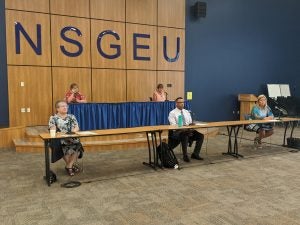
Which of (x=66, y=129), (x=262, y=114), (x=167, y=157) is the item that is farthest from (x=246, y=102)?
(x=66, y=129)

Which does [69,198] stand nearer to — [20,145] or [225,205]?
[225,205]

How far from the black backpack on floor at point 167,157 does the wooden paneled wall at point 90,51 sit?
376 centimetres

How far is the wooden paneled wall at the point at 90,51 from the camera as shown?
7.14m

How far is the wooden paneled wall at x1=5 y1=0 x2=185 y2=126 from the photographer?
7.14 meters

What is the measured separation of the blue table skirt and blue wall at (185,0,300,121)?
7.98 feet

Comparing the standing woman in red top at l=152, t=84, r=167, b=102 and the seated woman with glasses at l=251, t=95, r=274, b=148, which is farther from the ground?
the standing woman in red top at l=152, t=84, r=167, b=102

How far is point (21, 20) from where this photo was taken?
23.1 feet

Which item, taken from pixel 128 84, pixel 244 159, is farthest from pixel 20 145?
pixel 244 159

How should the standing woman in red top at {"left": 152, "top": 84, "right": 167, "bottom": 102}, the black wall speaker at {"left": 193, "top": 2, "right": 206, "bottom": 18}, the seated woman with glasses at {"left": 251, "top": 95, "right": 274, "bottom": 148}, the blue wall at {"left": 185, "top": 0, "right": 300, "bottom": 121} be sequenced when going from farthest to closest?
the blue wall at {"left": 185, "top": 0, "right": 300, "bottom": 121}
the black wall speaker at {"left": 193, "top": 2, "right": 206, "bottom": 18}
the standing woman in red top at {"left": 152, "top": 84, "right": 167, "bottom": 102}
the seated woman with glasses at {"left": 251, "top": 95, "right": 274, "bottom": 148}

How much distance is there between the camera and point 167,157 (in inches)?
188

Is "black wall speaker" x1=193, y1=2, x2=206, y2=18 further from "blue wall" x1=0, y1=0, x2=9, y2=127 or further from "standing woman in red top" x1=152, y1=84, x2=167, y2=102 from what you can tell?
"blue wall" x1=0, y1=0, x2=9, y2=127

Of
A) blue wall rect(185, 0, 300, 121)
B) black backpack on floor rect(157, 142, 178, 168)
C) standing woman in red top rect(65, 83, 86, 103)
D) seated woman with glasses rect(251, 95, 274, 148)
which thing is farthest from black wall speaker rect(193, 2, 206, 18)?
black backpack on floor rect(157, 142, 178, 168)

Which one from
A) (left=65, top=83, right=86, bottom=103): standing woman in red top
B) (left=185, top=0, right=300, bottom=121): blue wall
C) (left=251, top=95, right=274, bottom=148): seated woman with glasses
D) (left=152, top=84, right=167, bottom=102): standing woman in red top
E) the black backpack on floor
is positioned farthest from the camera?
(left=185, top=0, right=300, bottom=121): blue wall

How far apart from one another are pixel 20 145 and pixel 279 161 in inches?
192
